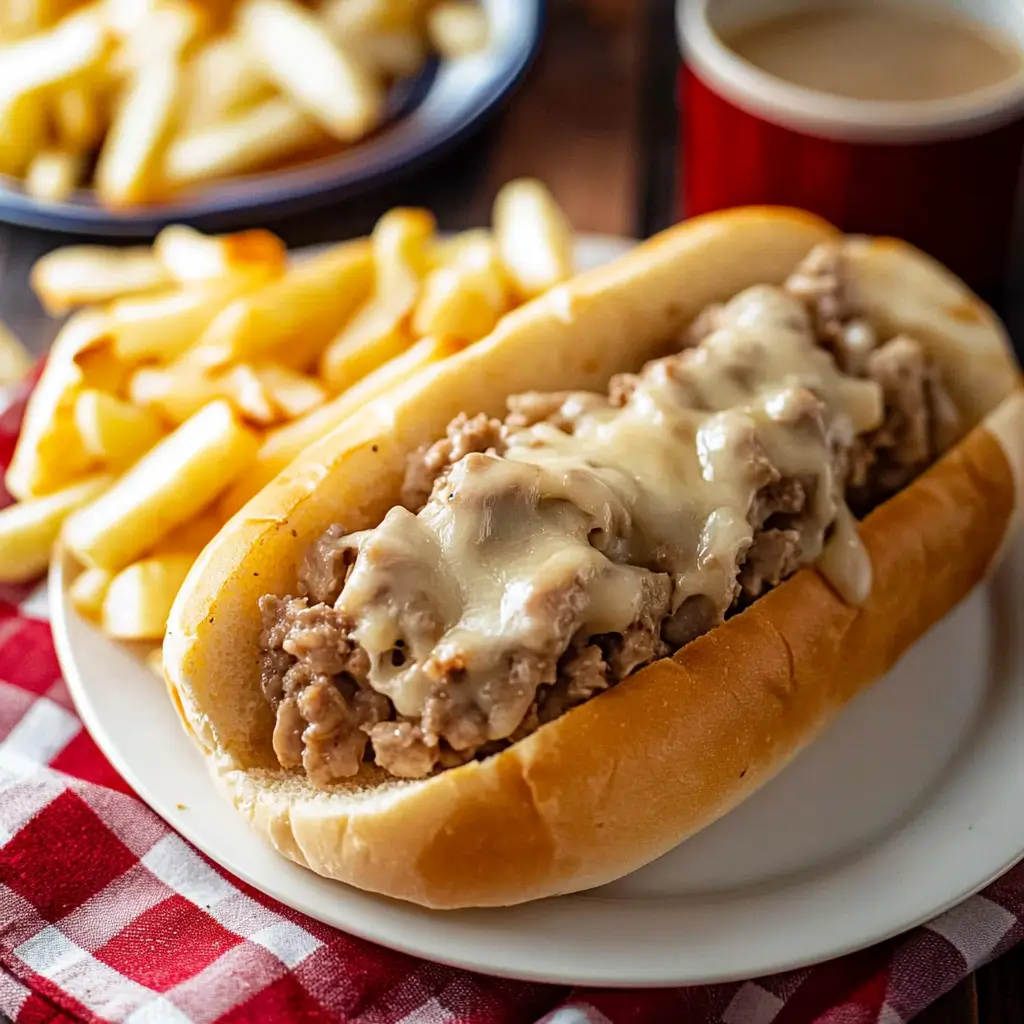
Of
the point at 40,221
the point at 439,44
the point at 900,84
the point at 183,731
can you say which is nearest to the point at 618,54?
the point at 439,44

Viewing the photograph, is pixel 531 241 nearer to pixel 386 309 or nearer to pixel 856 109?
pixel 386 309

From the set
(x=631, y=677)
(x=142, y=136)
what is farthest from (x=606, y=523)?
(x=142, y=136)

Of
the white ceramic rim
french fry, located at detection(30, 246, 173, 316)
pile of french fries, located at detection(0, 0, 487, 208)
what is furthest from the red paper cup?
french fry, located at detection(30, 246, 173, 316)

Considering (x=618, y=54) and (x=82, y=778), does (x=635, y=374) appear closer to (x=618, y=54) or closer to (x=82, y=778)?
(x=82, y=778)

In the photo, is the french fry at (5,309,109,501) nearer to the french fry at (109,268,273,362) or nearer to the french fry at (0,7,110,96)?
the french fry at (109,268,273,362)

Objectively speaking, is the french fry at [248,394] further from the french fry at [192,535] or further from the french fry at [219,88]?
the french fry at [219,88]
